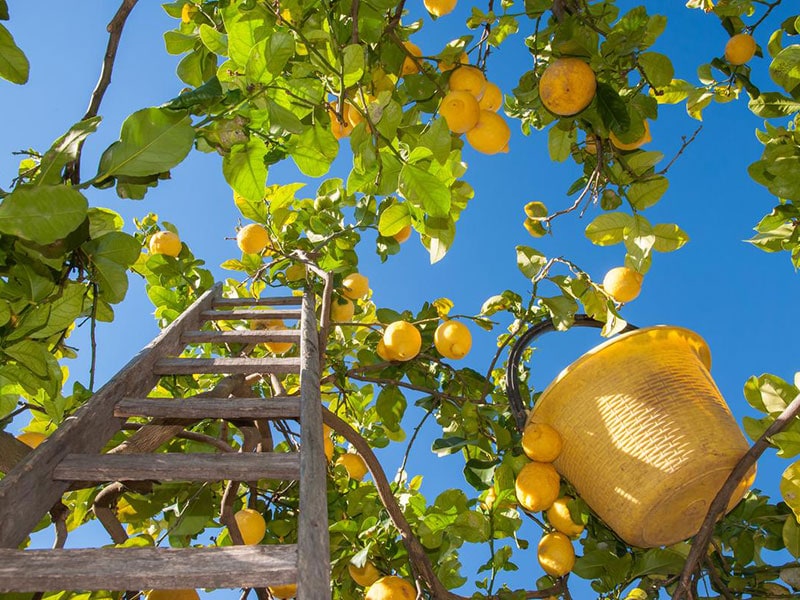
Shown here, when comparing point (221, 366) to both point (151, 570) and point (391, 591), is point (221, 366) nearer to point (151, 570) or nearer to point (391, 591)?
point (391, 591)

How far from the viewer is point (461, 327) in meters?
1.97

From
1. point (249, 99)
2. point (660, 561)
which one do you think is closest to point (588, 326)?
point (660, 561)

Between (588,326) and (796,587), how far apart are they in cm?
84

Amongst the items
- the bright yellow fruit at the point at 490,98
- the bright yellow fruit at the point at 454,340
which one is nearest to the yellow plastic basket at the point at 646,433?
the bright yellow fruit at the point at 454,340

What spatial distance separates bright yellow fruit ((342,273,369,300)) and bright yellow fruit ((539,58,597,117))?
1027mm

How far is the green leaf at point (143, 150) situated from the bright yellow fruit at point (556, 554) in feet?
4.48

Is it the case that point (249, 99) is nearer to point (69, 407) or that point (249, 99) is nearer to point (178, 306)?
point (69, 407)

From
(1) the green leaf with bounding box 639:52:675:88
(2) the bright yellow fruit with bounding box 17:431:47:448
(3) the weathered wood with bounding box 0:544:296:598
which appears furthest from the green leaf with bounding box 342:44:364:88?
(2) the bright yellow fruit with bounding box 17:431:47:448

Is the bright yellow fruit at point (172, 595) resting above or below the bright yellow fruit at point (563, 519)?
below

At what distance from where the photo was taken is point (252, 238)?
89.4 inches

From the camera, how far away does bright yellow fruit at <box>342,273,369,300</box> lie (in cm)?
228

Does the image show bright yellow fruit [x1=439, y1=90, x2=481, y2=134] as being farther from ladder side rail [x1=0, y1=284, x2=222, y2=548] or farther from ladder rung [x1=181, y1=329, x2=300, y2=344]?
ladder side rail [x1=0, y1=284, x2=222, y2=548]

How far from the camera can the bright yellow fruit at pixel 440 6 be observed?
70.1 inches

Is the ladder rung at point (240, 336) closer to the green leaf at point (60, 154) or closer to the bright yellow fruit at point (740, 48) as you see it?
the green leaf at point (60, 154)
